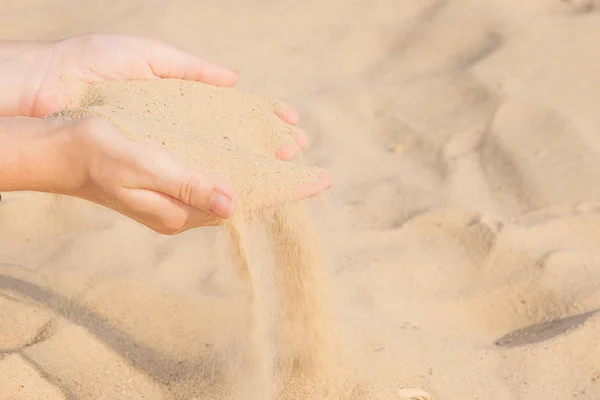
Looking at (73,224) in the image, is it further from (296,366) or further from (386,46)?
(386,46)

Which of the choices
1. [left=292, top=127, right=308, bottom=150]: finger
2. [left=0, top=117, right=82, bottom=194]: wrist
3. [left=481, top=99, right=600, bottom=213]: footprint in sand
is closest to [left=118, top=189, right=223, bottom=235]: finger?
[left=0, top=117, right=82, bottom=194]: wrist

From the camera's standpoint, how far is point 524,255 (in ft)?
7.50

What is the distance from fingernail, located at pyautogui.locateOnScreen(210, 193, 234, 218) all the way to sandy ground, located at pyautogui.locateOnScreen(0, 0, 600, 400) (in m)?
0.57

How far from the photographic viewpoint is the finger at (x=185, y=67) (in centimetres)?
220

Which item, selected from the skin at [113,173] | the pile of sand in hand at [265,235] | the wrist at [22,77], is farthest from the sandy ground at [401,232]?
the skin at [113,173]

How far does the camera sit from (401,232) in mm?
2445

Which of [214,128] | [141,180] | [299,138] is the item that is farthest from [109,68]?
[141,180]

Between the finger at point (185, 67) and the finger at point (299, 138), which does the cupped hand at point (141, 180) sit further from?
the finger at point (185, 67)

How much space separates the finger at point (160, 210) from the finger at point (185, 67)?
2.16 feet

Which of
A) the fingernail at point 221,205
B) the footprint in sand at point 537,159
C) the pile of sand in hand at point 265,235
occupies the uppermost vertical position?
the fingernail at point 221,205

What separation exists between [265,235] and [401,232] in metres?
0.78

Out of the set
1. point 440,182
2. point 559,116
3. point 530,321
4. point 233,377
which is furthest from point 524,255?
point 233,377

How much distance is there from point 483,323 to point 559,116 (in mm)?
1048

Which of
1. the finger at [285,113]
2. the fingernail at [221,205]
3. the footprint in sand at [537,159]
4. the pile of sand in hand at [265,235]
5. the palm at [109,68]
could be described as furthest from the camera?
the footprint in sand at [537,159]
